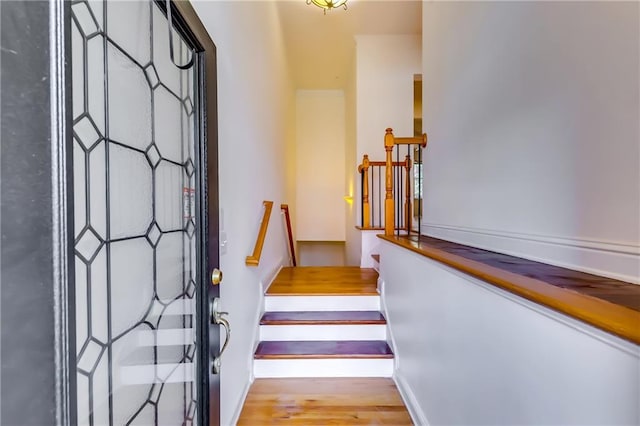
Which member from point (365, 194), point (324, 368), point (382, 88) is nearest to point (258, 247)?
point (324, 368)

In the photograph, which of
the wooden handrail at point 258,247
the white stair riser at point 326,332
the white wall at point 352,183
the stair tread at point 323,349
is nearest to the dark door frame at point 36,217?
the wooden handrail at point 258,247

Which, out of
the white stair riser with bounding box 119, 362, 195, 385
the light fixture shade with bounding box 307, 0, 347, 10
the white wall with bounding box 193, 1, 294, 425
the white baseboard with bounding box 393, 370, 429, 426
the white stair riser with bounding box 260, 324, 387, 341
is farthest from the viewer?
the light fixture shade with bounding box 307, 0, 347, 10

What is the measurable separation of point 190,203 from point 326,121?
17.5ft

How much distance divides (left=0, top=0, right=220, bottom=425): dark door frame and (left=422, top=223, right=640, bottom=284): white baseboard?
1.53 metres

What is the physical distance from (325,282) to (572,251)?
2.27m

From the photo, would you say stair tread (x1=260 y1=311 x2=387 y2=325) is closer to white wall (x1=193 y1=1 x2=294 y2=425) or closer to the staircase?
the staircase

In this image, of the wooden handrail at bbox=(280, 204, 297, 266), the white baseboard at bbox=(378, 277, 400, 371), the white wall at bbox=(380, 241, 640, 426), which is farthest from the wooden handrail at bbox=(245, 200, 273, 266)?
the wooden handrail at bbox=(280, 204, 297, 266)

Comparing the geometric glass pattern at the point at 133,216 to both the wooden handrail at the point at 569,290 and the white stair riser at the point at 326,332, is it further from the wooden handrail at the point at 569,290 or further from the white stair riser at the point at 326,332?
the white stair riser at the point at 326,332

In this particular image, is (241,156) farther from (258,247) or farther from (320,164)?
(320,164)

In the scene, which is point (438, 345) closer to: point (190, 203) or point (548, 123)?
point (548, 123)

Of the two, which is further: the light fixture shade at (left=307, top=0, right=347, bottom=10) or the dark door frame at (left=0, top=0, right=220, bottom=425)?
the light fixture shade at (left=307, top=0, right=347, bottom=10)

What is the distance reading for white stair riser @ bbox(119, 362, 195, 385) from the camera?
76 cm

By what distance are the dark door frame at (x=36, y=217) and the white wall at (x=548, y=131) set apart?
1531 millimetres

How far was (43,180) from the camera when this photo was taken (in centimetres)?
45
